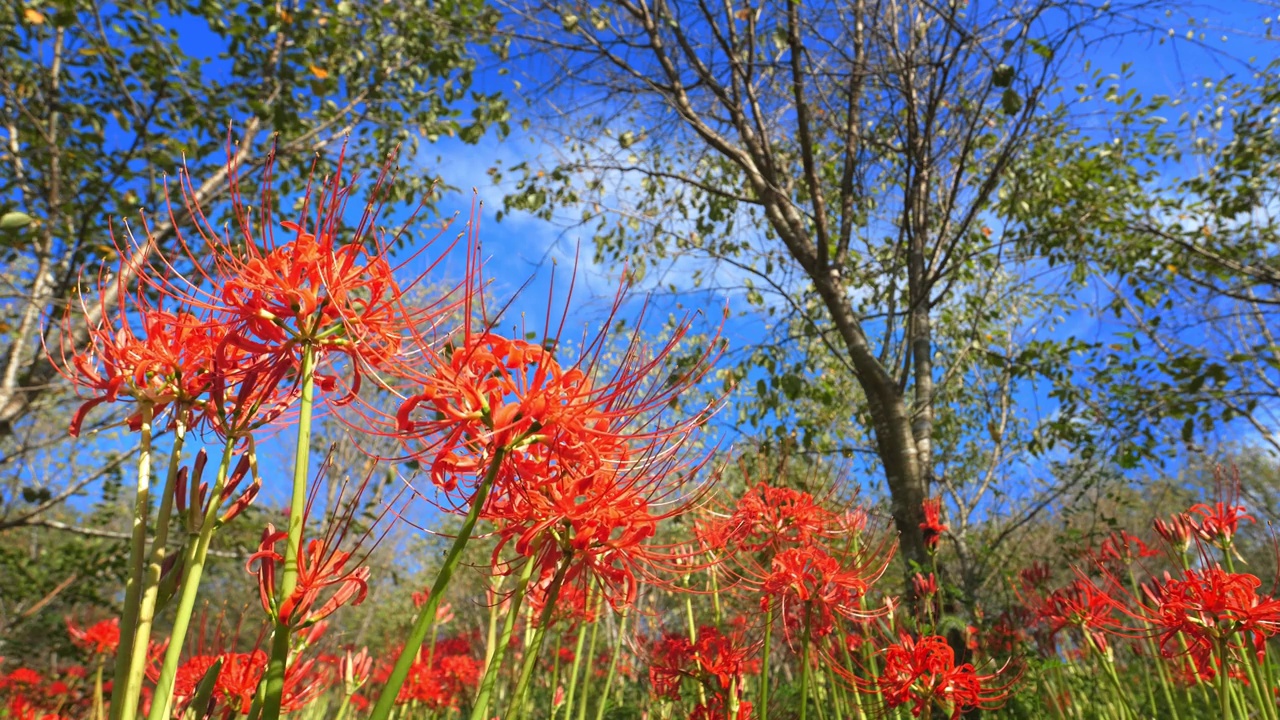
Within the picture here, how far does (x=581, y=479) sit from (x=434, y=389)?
0.26 meters

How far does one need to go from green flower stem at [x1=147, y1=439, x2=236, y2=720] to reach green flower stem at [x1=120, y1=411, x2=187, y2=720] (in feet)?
0.08

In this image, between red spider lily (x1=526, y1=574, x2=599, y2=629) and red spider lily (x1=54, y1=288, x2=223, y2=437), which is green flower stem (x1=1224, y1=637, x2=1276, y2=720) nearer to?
red spider lily (x1=526, y1=574, x2=599, y2=629)

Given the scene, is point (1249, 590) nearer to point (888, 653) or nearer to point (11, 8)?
point (888, 653)

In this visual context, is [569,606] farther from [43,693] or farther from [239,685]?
[43,693]

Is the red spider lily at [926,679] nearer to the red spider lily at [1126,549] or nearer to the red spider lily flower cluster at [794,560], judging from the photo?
the red spider lily flower cluster at [794,560]

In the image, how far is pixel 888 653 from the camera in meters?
2.06

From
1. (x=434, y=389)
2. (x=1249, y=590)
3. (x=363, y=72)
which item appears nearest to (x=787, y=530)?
(x=1249, y=590)

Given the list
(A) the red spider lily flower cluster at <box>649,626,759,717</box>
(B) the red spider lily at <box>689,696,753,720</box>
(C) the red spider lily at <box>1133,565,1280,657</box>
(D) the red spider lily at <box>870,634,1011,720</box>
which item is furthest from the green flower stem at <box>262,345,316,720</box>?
(C) the red spider lily at <box>1133,565,1280,657</box>

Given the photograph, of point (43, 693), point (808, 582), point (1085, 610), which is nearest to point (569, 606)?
point (808, 582)

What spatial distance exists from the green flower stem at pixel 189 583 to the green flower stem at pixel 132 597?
3cm

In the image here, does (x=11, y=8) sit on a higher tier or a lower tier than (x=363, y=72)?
lower

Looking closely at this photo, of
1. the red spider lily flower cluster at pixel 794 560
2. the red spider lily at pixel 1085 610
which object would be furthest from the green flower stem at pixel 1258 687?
the red spider lily flower cluster at pixel 794 560

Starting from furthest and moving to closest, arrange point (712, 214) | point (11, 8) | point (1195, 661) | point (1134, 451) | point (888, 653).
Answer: point (712, 214)
point (1134, 451)
point (11, 8)
point (1195, 661)
point (888, 653)

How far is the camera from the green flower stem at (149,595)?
0.80 metres
